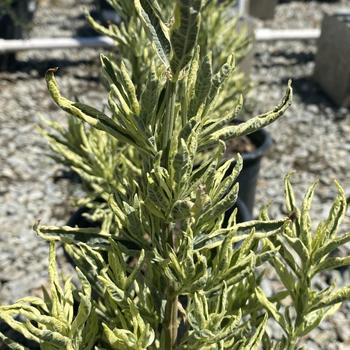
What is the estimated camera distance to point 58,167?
447 centimetres

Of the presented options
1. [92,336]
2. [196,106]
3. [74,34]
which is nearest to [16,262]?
[92,336]

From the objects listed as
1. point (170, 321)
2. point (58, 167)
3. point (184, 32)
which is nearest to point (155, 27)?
point (184, 32)

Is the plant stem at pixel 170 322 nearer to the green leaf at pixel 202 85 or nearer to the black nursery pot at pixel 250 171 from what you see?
the green leaf at pixel 202 85

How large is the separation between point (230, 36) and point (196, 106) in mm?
2711

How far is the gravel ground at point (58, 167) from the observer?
11.3 ft

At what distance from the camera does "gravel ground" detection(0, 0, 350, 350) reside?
3.46 meters

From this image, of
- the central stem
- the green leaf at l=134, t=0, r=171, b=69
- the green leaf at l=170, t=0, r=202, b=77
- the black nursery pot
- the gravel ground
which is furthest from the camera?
the black nursery pot

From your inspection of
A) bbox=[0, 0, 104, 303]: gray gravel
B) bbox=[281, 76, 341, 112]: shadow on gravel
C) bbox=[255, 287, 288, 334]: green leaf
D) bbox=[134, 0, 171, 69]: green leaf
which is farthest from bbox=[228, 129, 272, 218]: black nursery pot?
bbox=[134, 0, 171, 69]: green leaf

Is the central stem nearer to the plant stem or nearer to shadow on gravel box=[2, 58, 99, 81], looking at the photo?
the plant stem

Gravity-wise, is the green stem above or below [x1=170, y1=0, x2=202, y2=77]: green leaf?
below

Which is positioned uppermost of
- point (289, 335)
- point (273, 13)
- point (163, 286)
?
point (273, 13)

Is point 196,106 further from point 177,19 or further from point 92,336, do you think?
point 92,336

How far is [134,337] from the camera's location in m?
1.45

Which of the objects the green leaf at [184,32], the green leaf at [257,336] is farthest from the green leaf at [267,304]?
the green leaf at [184,32]
